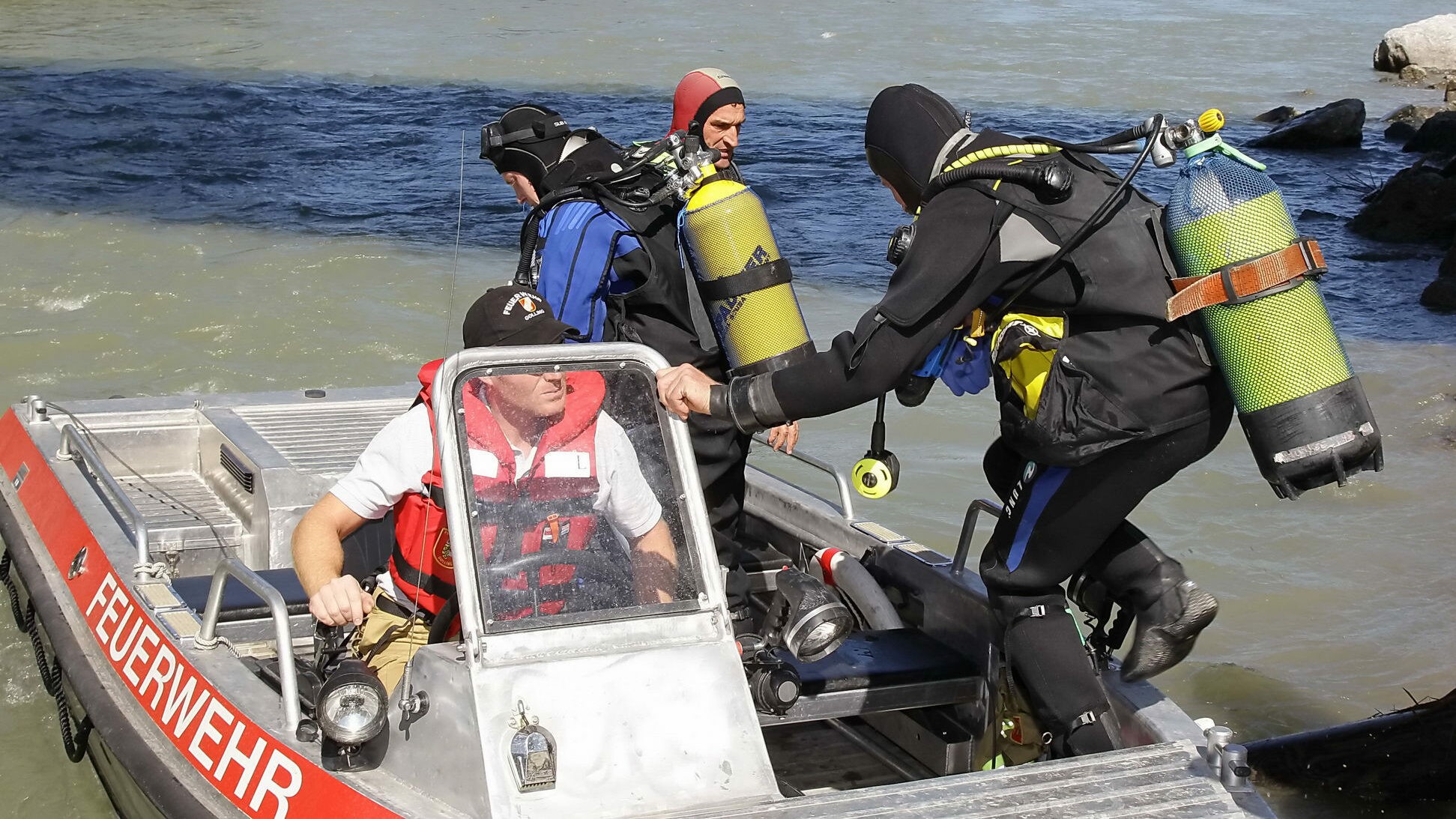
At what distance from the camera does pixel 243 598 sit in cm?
481

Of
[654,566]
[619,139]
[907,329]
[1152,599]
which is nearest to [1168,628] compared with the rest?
[1152,599]

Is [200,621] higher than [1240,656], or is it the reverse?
[200,621]

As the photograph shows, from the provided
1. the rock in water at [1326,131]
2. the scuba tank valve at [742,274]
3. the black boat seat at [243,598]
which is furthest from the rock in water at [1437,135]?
the black boat seat at [243,598]

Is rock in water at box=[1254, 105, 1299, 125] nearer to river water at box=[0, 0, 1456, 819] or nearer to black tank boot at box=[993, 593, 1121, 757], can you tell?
river water at box=[0, 0, 1456, 819]

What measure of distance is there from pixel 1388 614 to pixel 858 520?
3216mm

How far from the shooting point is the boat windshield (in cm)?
348

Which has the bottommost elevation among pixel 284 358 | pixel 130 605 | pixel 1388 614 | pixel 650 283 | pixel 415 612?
pixel 284 358

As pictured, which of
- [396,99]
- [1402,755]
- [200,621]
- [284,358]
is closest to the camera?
[200,621]

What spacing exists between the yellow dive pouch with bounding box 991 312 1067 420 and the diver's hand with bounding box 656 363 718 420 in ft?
2.27

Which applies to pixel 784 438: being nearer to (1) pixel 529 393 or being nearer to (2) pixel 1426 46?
(1) pixel 529 393

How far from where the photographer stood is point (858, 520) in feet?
17.8

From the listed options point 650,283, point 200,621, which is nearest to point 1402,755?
point 650,283

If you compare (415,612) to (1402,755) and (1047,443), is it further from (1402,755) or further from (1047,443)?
(1402,755)

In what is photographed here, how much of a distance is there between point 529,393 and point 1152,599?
5.18 feet
